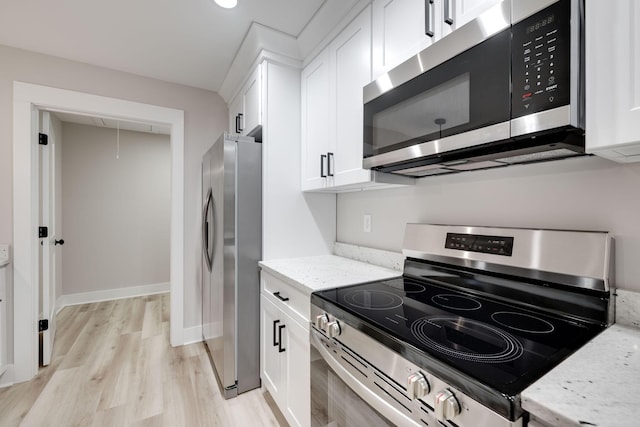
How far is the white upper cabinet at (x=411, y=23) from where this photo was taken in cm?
97

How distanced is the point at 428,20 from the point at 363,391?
1.30m

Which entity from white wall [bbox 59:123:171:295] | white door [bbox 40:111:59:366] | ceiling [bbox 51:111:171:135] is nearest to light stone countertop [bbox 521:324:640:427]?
white door [bbox 40:111:59:366]

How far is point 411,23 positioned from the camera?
1156mm

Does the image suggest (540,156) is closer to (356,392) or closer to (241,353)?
(356,392)

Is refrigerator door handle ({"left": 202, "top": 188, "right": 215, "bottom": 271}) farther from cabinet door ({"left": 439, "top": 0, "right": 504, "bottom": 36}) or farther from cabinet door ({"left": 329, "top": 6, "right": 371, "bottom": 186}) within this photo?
cabinet door ({"left": 439, "top": 0, "right": 504, "bottom": 36})

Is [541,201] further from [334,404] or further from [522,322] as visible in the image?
[334,404]

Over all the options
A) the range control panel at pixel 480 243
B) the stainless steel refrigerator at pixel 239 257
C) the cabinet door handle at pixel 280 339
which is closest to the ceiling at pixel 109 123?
the stainless steel refrigerator at pixel 239 257

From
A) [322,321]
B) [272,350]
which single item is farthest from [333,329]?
[272,350]

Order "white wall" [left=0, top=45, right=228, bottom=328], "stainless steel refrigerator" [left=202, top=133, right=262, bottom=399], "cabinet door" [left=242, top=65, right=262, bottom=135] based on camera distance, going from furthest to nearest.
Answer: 1. "white wall" [left=0, top=45, right=228, bottom=328]
2. "cabinet door" [left=242, top=65, right=262, bottom=135]
3. "stainless steel refrigerator" [left=202, top=133, right=262, bottom=399]

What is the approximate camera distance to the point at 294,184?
201 cm

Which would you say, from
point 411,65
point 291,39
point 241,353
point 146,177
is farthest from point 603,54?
point 146,177

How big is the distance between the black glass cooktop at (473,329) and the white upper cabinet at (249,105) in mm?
1426

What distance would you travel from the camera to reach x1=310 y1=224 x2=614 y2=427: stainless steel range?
622 mm

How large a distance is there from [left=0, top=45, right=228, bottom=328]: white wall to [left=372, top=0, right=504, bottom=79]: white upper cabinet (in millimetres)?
2059
